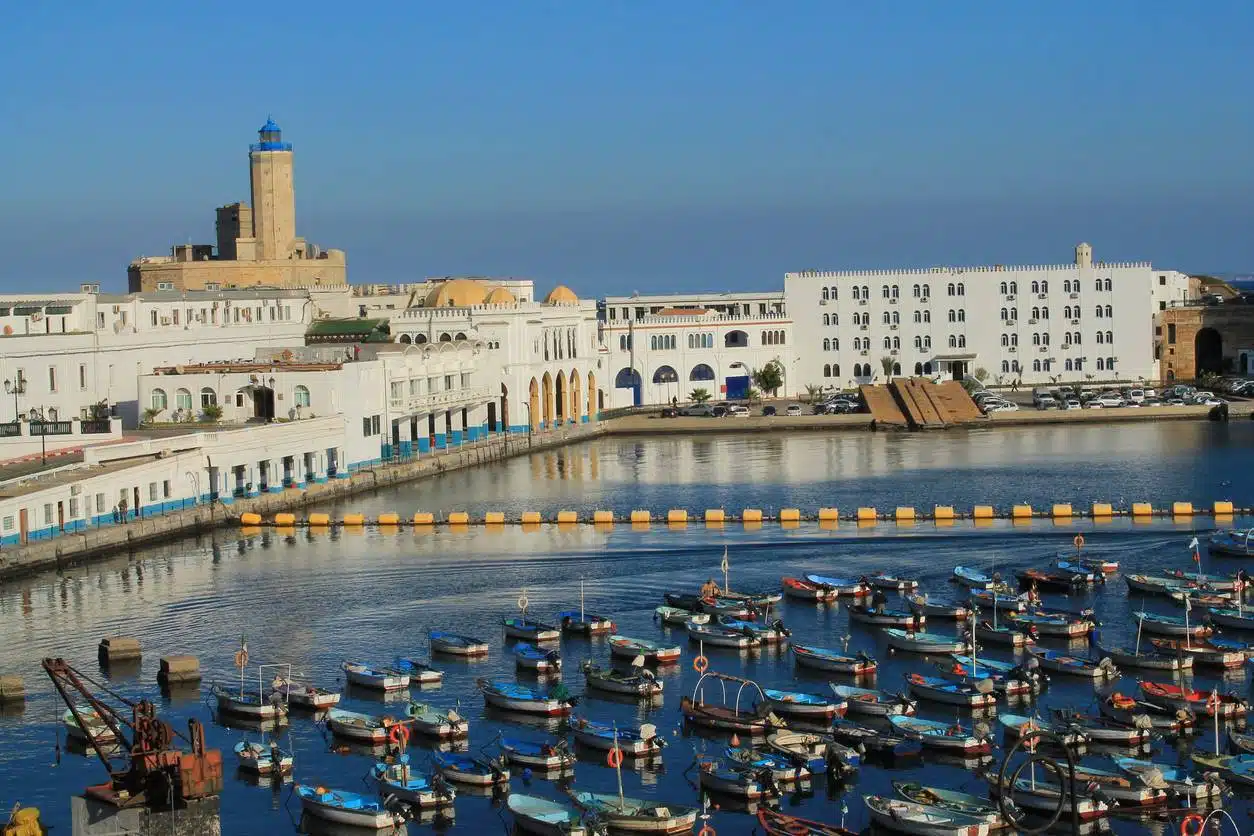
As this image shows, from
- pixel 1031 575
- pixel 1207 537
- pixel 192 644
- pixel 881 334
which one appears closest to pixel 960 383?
pixel 881 334

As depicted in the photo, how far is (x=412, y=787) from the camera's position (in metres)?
27.8

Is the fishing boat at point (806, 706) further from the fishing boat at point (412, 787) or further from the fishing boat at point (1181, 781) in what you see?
the fishing boat at point (412, 787)

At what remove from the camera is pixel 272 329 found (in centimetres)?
8412

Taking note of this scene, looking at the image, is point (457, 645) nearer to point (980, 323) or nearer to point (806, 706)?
point (806, 706)

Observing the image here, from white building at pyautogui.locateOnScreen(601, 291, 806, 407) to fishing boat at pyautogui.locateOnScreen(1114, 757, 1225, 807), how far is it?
205ft

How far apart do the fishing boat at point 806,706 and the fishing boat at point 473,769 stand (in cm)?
505

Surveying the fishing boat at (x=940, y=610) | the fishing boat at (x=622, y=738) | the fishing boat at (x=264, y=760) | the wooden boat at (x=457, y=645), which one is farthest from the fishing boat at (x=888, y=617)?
the fishing boat at (x=264, y=760)

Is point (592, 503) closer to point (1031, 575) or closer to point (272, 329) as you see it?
point (1031, 575)

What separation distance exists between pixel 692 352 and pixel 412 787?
6325 cm

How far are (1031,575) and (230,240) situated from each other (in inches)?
2749

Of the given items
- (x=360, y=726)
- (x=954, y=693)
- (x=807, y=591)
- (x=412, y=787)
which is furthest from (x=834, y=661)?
(x=412, y=787)

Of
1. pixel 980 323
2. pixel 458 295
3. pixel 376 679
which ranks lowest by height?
pixel 376 679

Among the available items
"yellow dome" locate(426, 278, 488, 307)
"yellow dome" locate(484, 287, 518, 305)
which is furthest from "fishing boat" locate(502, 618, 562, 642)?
"yellow dome" locate(426, 278, 488, 307)

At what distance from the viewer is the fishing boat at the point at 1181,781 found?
2658 centimetres
